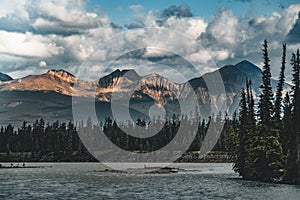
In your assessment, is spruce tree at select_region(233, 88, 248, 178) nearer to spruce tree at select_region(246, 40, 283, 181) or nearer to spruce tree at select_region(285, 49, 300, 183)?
spruce tree at select_region(246, 40, 283, 181)

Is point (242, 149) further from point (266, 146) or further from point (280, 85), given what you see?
point (280, 85)

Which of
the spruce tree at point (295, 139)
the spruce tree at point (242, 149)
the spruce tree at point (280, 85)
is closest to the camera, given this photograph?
the spruce tree at point (295, 139)

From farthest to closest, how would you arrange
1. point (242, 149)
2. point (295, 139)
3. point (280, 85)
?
point (242, 149) → point (280, 85) → point (295, 139)

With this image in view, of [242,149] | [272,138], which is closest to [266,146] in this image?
[272,138]

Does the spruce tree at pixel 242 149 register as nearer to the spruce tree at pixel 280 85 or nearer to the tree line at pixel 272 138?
the tree line at pixel 272 138

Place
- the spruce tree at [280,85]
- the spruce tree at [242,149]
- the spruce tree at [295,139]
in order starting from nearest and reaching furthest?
the spruce tree at [295,139], the spruce tree at [280,85], the spruce tree at [242,149]

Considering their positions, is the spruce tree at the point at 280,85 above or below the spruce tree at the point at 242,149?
above

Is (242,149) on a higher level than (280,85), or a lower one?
lower

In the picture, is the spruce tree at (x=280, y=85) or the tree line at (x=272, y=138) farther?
the spruce tree at (x=280, y=85)

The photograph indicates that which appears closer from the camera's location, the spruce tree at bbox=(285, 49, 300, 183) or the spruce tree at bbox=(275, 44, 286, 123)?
the spruce tree at bbox=(285, 49, 300, 183)

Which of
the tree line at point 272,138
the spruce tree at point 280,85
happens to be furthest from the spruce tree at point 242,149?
the spruce tree at point 280,85

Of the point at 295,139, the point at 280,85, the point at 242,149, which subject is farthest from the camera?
the point at 242,149

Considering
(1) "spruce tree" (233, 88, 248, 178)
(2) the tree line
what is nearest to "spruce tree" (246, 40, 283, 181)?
(2) the tree line

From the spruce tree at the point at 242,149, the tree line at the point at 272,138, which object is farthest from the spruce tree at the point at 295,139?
the spruce tree at the point at 242,149
